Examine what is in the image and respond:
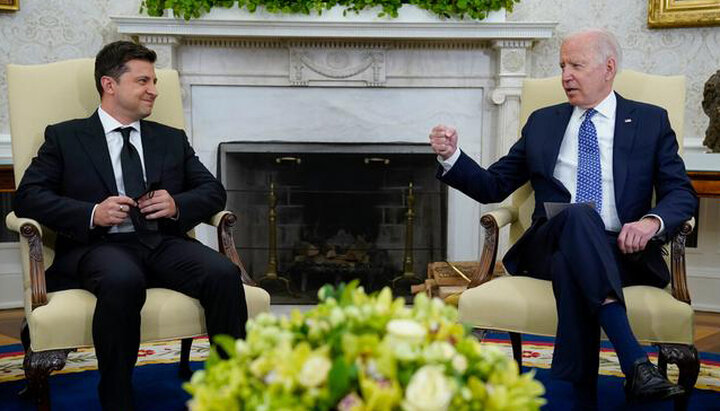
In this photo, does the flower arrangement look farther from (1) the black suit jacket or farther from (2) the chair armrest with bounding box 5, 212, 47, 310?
(1) the black suit jacket

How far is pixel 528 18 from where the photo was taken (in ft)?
13.3

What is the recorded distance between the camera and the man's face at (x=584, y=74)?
2467mm

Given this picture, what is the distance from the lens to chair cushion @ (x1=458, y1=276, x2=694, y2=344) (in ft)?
6.77

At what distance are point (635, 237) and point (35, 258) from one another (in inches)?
67.6

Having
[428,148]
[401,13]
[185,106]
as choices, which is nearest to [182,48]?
[185,106]

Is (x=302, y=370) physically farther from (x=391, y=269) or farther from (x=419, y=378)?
(x=391, y=269)

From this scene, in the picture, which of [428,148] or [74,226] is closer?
[74,226]

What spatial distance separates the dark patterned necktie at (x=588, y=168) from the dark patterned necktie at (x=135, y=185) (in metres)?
1.39

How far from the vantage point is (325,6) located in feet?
12.4

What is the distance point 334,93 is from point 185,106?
814mm

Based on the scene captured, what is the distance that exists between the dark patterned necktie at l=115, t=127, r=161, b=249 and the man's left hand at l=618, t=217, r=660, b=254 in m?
1.42

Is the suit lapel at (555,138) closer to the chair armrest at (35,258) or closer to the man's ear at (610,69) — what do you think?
the man's ear at (610,69)

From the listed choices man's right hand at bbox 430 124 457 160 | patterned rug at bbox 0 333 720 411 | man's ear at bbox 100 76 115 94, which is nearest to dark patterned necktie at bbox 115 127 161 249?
man's ear at bbox 100 76 115 94

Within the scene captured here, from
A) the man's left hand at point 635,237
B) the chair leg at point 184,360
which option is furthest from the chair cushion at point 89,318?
the man's left hand at point 635,237
